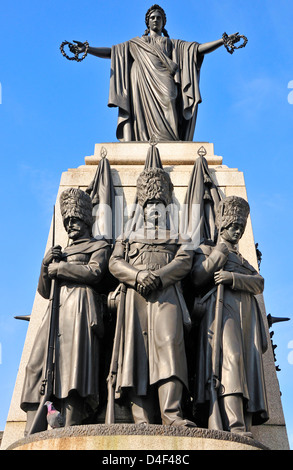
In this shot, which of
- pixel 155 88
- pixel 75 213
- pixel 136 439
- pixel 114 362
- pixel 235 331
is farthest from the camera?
pixel 155 88

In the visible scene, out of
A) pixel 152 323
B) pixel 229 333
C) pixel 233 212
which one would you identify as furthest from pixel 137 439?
pixel 233 212

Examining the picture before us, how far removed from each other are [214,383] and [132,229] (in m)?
2.43

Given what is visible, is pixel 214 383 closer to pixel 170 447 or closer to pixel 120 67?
pixel 170 447

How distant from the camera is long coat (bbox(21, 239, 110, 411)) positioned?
948 centimetres

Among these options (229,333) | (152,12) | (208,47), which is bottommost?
(229,333)

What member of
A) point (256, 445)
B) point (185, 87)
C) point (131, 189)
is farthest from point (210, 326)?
point (185, 87)

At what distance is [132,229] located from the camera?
10844 millimetres

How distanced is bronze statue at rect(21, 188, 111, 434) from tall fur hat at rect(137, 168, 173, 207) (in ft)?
2.61

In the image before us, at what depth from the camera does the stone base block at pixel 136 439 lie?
820 cm

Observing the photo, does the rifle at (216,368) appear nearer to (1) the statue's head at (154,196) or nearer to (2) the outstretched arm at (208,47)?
(1) the statue's head at (154,196)

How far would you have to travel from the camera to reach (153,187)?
10664 millimetres

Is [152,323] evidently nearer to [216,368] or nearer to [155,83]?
[216,368]

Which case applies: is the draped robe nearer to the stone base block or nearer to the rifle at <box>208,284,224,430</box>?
the rifle at <box>208,284,224,430</box>

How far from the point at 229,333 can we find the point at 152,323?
2.93 ft
